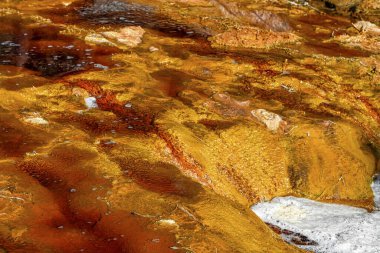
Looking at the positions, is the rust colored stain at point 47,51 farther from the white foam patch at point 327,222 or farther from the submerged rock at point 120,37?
the white foam patch at point 327,222

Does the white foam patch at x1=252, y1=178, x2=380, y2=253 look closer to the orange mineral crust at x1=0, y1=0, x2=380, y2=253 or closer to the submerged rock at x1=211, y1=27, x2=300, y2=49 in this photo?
the orange mineral crust at x1=0, y1=0, x2=380, y2=253

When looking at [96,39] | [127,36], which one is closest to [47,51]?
[96,39]

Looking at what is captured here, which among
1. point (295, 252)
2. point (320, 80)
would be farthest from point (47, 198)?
point (320, 80)

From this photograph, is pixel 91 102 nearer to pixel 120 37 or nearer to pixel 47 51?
pixel 47 51

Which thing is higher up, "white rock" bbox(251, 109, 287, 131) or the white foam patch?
"white rock" bbox(251, 109, 287, 131)

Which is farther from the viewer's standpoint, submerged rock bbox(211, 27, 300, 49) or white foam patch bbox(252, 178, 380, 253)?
submerged rock bbox(211, 27, 300, 49)

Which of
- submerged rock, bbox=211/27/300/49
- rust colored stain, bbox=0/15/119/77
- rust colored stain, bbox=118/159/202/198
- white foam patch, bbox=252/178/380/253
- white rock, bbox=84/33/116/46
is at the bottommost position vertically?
white foam patch, bbox=252/178/380/253

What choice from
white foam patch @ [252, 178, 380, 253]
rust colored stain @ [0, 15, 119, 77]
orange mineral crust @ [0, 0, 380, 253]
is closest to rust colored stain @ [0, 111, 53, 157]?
orange mineral crust @ [0, 0, 380, 253]
